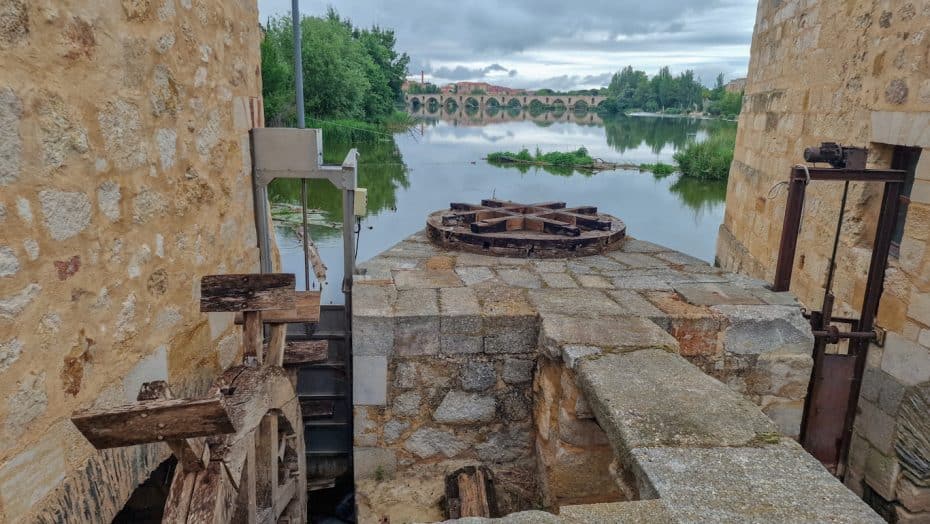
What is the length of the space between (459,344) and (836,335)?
6.95 feet

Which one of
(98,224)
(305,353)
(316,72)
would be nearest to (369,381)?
(305,353)

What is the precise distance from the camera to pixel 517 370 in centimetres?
331

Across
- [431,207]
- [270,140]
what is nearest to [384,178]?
[431,207]

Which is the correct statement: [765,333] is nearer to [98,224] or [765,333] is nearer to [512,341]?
[512,341]

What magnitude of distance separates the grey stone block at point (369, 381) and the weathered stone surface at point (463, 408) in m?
0.33

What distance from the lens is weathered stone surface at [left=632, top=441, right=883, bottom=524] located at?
1.63 metres

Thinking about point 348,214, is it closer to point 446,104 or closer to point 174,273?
point 174,273

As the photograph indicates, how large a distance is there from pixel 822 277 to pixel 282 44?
89.0 feet

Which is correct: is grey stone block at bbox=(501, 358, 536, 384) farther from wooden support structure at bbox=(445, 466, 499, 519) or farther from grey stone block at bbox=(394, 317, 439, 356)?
wooden support structure at bbox=(445, 466, 499, 519)

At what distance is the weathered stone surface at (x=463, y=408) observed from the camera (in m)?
3.33

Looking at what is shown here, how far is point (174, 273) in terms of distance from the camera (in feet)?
8.62

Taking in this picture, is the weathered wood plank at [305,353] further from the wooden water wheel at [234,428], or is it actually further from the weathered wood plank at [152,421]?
the weathered wood plank at [152,421]

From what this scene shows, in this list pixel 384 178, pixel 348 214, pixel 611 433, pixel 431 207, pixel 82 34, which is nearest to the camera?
pixel 82 34

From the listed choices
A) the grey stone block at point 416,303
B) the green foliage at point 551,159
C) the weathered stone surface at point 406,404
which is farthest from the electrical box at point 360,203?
the green foliage at point 551,159
